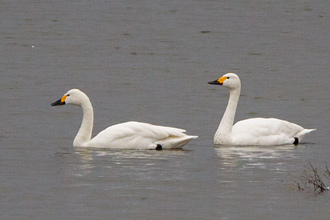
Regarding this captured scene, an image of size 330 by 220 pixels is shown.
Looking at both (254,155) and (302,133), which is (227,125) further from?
(254,155)

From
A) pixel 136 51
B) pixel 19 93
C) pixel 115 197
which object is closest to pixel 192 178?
pixel 115 197

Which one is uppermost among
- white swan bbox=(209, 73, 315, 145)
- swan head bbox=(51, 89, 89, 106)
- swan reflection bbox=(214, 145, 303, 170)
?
swan head bbox=(51, 89, 89, 106)

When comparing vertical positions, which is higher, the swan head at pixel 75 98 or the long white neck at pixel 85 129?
the swan head at pixel 75 98

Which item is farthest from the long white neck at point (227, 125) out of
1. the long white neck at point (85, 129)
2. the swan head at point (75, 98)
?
the swan head at point (75, 98)

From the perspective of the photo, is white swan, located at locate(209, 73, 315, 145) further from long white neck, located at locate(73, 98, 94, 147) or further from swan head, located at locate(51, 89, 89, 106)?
swan head, located at locate(51, 89, 89, 106)

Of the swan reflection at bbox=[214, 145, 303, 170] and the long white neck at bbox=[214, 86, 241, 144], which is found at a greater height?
the long white neck at bbox=[214, 86, 241, 144]

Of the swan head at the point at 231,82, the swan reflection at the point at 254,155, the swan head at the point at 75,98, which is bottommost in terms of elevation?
the swan reflection at the point at 254,155

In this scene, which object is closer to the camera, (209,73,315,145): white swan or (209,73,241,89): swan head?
(209,73,315,145): white swan

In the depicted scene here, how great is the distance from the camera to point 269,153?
789 inches

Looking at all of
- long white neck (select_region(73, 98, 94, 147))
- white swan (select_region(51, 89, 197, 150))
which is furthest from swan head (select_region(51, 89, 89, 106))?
white swan (select_region(51, 89, 197, 150))

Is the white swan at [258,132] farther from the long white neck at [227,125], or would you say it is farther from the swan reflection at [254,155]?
the swan reflection at [254,155]

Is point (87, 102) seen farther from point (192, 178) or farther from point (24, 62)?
point (24, 62)

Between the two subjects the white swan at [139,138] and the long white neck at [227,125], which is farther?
the long white neck at [227,125]

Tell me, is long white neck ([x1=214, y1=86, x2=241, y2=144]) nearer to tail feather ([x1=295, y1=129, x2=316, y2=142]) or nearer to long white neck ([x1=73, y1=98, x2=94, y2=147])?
tail feather ([x1=295, y1=129, x2=316, y2=142])
